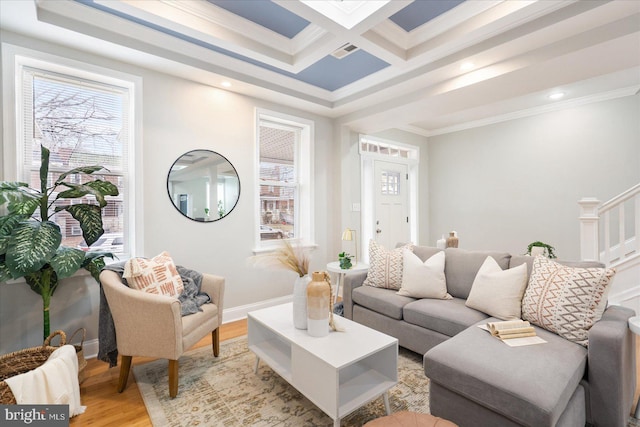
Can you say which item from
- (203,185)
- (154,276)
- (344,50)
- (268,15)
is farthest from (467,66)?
(154,276)

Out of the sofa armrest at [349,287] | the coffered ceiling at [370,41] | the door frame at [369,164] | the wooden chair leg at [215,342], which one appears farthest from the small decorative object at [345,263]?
the coffered ceiling at [370,41]

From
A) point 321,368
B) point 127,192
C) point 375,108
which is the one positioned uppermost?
point 375,108

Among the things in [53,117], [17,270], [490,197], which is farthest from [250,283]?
[490,197]

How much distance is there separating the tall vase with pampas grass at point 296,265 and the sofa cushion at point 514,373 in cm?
80

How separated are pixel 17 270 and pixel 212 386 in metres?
1.40

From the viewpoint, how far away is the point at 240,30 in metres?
2.55

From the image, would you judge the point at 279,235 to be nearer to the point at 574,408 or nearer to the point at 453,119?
the point at 574,408

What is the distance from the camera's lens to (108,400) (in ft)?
6.27

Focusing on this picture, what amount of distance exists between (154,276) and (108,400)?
820mm

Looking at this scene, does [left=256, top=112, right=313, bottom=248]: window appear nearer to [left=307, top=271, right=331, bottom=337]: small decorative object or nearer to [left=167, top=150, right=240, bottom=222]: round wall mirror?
[left=167, top=150, right=240, bottom=222]: round wall mirror

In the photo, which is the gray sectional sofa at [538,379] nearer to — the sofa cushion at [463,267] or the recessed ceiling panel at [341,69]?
the sofa cushion at [463,267]

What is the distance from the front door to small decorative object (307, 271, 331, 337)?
10.5 feet

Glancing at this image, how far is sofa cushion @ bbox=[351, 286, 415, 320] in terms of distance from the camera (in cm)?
251

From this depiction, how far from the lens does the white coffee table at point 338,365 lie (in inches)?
58.9
